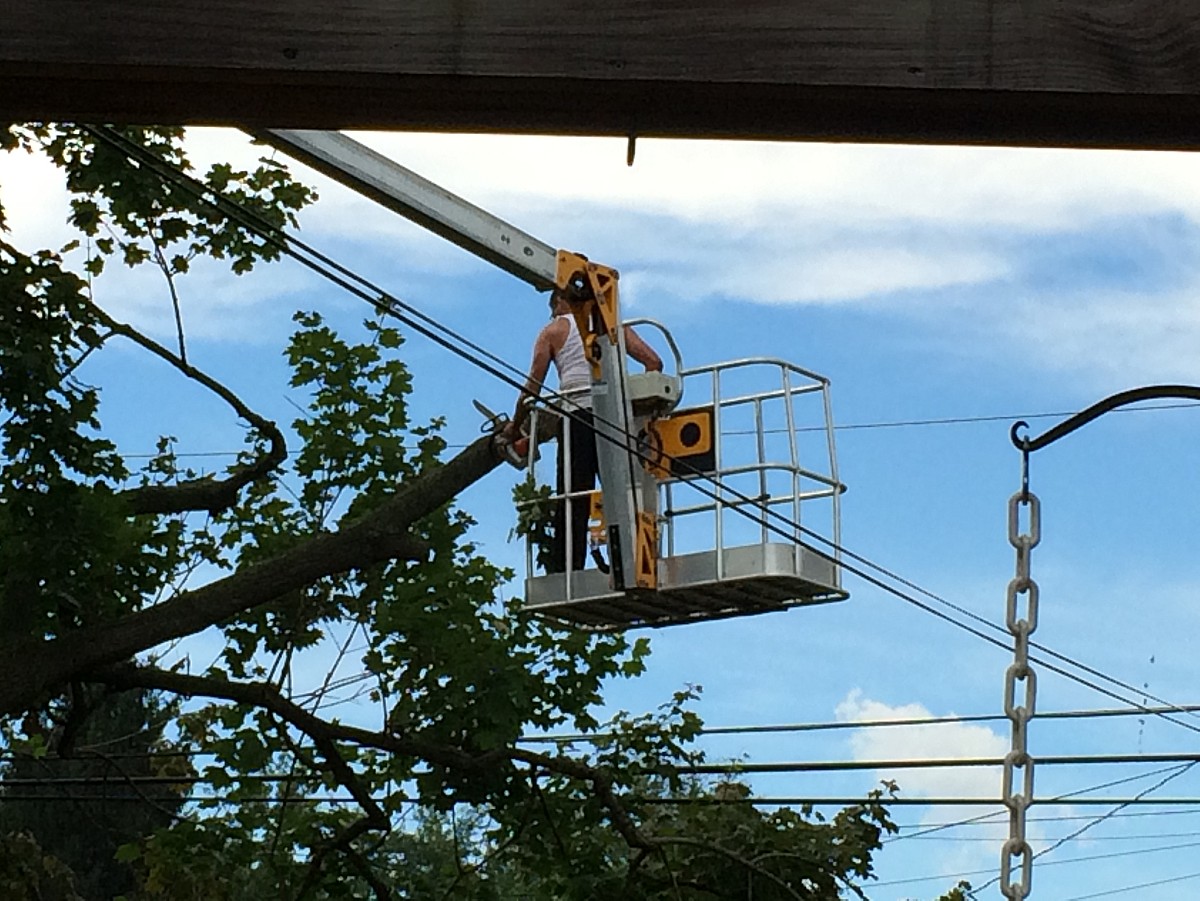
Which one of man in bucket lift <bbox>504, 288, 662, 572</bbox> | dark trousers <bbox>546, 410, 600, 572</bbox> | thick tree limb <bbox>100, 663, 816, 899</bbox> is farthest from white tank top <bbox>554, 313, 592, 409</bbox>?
thick tree limb <bbox>100, 663, 816, 899</bbox>

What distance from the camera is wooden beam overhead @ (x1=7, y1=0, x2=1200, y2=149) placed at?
264 cm

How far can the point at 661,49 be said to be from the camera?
264 cm

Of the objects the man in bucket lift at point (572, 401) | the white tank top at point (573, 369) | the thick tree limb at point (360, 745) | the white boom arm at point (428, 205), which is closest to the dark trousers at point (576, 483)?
the man in bucket lift at point (572, 401)

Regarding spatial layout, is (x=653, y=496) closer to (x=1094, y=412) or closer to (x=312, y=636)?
(x=312, y=636)

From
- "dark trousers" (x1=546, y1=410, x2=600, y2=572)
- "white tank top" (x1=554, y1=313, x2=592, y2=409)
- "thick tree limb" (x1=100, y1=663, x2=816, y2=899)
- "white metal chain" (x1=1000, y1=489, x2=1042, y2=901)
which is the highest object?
"white tank top" (x1=554, y1=313, x2=592, y2=409)

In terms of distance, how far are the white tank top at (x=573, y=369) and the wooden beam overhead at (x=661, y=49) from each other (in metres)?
9.38

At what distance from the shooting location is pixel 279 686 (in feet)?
37.8

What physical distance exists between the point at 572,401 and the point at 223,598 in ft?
8.31

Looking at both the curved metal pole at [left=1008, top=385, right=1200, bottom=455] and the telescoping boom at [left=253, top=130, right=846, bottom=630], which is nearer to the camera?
the curved metal pole at [left=1008, top=385, right=1200, bottom=455]

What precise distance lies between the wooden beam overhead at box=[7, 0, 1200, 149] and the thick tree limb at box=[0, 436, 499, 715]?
809 cm

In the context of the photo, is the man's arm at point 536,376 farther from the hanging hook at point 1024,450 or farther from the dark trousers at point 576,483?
the hanging hook at point 1024,450

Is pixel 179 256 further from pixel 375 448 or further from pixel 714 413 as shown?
pixel 714 413

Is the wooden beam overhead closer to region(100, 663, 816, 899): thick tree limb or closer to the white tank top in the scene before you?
region(100, 663, 816, 899): thick tree limb

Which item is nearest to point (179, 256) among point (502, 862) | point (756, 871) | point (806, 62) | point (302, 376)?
point (302, 376)
